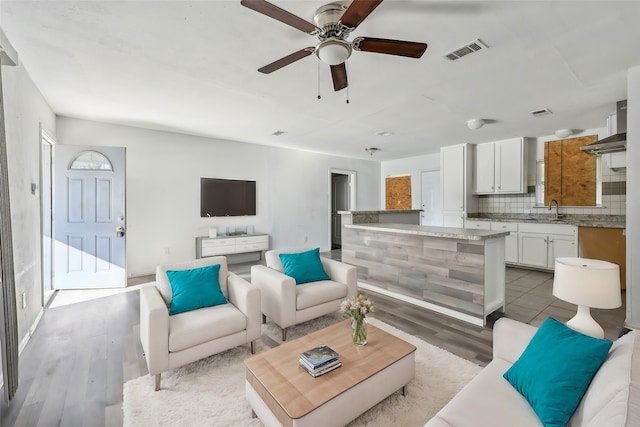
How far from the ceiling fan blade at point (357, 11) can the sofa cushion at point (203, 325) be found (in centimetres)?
221

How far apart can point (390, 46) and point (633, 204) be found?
9.48 ft

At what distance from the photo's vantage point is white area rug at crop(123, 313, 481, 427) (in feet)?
5.42

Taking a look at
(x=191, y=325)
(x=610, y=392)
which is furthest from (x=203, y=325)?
(x=610, y=392)

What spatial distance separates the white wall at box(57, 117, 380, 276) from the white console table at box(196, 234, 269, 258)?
35cm

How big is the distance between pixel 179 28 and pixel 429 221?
6657 millimetres

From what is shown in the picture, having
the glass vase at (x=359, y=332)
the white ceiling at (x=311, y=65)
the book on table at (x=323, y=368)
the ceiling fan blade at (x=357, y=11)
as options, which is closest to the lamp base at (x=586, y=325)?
the glass vase at (x=359, y=332)

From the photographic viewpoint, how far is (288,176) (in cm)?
660

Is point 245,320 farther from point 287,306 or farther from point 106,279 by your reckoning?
point 106,279

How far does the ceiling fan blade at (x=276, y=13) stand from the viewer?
1498 millimetres

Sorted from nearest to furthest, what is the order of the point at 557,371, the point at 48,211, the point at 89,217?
the point at 557,371
the point at 48,211
the point at 89,217

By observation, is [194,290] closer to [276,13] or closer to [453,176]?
[276,13]

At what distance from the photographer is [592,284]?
152 centimetres

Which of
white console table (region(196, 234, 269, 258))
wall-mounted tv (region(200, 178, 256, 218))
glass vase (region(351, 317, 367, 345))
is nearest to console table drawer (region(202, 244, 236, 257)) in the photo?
white console table (region(196, 234, 269, 258))

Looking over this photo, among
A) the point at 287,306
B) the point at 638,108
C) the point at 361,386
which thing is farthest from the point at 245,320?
the point at 638,108
